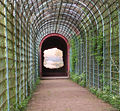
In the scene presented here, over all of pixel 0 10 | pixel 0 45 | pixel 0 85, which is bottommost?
pixel 0 85

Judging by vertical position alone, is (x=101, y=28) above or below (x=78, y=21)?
below

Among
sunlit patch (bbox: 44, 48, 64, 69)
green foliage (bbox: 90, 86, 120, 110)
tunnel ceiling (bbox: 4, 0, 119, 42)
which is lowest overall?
green foliage (bbox: 90, 86, 120, 110)

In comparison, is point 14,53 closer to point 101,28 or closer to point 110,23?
point 110,23

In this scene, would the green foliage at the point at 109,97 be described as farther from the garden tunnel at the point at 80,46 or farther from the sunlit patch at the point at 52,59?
the sunlit patch at the point at 52,59

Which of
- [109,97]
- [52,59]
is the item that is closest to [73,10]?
[109,97]

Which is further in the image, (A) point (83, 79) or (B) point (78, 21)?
(B) point (78, 21)

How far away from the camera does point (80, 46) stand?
1207 centimetres

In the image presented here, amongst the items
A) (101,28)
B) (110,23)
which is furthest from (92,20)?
(110,23)

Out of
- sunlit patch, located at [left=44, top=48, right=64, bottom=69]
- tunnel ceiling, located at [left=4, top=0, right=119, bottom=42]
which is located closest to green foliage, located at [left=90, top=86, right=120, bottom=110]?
tunnel ceiling, located at [left=4, top=0, right=119, bottom=42]

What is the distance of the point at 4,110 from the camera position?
146 inches

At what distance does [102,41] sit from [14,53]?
12.5ft

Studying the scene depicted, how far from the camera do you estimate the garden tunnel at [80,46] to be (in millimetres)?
3871

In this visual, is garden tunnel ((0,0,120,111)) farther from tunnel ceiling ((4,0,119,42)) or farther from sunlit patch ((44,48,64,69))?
sunlit patch ((44,48,64,69))

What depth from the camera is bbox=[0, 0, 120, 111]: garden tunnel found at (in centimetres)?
387
